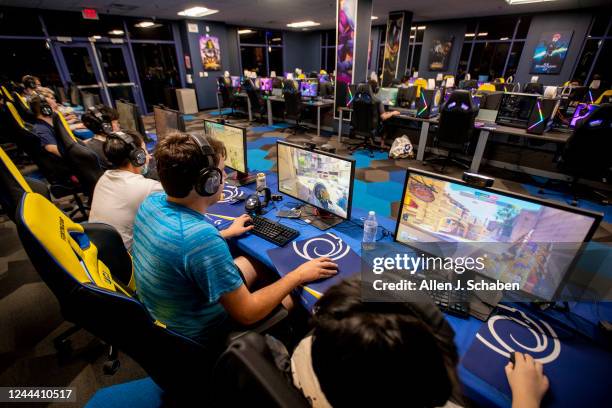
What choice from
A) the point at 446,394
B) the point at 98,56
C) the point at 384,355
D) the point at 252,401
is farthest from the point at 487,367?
the point at 98,56

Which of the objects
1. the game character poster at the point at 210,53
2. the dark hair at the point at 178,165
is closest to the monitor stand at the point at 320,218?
the dark hair at the point at 178,165

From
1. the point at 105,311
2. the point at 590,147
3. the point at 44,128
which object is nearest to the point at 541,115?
the point at 590,147

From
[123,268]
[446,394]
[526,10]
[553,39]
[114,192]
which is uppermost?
[526,10]

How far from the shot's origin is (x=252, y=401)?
17.0 inches

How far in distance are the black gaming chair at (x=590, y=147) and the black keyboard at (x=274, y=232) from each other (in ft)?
11.9

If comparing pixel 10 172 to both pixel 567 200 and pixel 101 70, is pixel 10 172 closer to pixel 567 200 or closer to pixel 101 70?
pixel 567 200

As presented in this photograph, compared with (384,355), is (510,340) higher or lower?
lower

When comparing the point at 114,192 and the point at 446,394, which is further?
the point at 114,192

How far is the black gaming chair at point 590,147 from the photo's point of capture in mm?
2951

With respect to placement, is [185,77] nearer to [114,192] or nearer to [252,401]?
[114,192]

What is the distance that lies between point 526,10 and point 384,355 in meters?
10.9

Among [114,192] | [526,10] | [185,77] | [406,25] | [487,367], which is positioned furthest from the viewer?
[185,77]

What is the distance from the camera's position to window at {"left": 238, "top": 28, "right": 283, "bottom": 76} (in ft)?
38.1

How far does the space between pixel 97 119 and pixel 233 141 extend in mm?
1684
